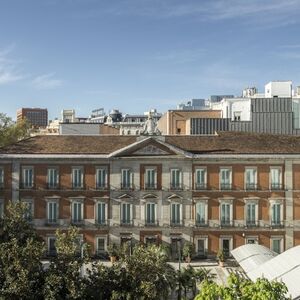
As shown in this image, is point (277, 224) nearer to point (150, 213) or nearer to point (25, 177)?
point (150, 213)

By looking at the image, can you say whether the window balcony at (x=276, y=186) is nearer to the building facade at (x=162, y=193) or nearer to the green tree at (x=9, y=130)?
the building facade at (x=162, y=193)

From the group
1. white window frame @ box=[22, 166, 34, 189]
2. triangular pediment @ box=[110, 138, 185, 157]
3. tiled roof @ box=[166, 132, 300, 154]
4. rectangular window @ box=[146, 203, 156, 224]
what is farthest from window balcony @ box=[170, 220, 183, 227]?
white window frame @ box=[22, 166, 34, 189]

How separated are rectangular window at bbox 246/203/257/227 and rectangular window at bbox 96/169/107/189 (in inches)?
539

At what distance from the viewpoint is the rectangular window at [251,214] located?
55062mm

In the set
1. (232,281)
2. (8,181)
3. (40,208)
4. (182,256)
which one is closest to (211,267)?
(182,256)

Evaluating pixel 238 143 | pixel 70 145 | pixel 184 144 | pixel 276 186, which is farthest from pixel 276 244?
pixel 70 145

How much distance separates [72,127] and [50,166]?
2338 centimetres

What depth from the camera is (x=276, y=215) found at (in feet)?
181

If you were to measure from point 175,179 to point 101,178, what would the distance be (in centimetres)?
703

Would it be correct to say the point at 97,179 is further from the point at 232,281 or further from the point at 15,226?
the point at 232,281

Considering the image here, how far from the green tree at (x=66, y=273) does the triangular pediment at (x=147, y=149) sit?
2341 centimetres

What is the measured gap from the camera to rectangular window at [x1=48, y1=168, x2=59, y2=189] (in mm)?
55344

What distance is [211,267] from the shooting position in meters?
52.5

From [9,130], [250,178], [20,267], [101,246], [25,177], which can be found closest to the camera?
[20,267]
